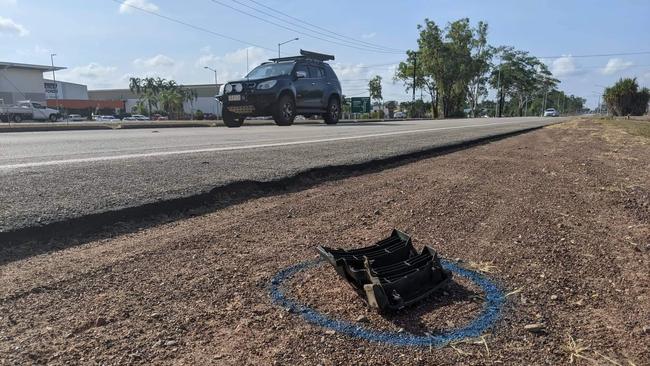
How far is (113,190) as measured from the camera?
12.6ft

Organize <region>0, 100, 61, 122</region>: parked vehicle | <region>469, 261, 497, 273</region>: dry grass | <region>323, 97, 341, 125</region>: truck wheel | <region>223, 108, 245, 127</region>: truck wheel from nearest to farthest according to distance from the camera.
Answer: <region>469, 261, 497, 273</region>: dry grass, <region>223, 108, 245, 127</region>: truck wheel, <region>323, 97, 341, 125</region>: truck wheel, <region>0, 100, 61, 122</region>: parked vehicle

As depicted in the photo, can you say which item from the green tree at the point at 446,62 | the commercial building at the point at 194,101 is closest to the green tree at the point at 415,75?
the green tree at the point at 446,62

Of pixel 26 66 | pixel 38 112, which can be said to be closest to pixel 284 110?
pixel 38 112

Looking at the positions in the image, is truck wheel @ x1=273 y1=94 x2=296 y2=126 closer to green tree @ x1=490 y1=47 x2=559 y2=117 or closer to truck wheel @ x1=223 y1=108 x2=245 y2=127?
truck wheel @ x1=223 y1=108 x2=245 y2=127

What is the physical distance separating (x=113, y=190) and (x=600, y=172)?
567cm

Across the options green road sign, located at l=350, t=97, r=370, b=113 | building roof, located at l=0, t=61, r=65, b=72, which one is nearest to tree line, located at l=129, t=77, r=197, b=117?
building roof, located at l=0, t=61, r=65, b=72

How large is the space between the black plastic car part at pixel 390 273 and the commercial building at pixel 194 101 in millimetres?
94133

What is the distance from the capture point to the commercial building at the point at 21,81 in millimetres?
71125

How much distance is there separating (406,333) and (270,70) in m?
13.7

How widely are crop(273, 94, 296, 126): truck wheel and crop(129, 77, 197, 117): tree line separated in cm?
8329

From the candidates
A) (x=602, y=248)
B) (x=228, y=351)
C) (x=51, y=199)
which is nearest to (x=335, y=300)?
(x=228, y=351)

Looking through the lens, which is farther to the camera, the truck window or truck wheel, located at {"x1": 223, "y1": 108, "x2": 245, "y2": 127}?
the truck window

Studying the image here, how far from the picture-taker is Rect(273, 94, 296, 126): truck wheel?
14559 millimetres

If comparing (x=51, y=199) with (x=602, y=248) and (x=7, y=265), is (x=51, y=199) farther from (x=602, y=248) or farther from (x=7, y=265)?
(x=602, y=248)
